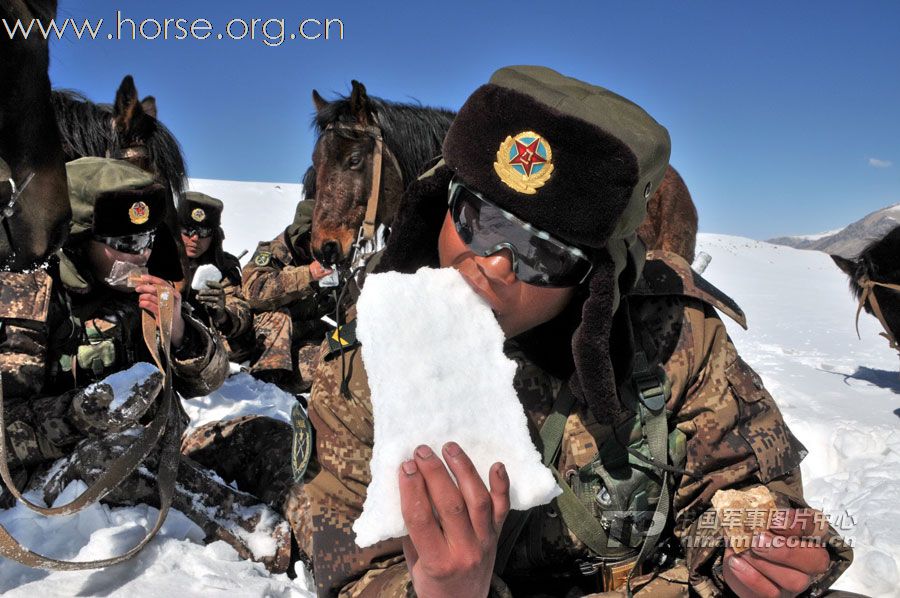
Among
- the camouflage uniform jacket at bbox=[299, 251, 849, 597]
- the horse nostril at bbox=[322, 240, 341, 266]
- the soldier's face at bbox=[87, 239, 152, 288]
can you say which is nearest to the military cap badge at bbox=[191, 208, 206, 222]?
the horse nostril at bbox=[322, 240, 341, 266]

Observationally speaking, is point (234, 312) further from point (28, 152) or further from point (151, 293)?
point (28, 152)

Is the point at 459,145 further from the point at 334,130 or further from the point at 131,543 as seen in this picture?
the point at 334,130

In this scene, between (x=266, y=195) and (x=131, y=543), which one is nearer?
(x=131, y=543)

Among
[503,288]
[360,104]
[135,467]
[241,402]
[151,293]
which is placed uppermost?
[360,104]

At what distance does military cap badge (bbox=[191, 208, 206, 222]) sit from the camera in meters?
6.43

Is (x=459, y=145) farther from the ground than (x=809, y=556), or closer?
farther from the ground

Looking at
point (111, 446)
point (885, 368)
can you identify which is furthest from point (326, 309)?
point (885, 368)

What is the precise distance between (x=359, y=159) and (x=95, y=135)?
6.73 ft

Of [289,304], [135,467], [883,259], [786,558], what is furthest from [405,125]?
[883,259]

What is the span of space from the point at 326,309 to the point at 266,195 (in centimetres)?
2684

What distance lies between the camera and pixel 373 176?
457 cm

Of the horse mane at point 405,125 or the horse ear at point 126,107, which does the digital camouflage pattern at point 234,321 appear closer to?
the horse ear at point 126,107

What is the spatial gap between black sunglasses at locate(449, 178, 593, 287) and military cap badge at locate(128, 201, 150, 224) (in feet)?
7.98

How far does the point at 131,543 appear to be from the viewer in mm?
2633
